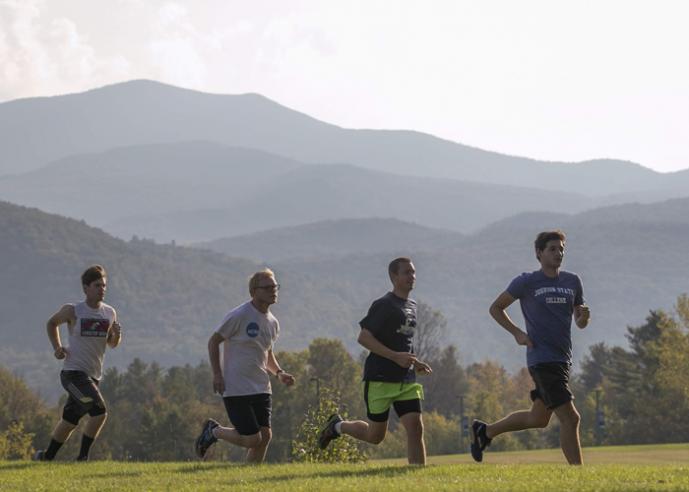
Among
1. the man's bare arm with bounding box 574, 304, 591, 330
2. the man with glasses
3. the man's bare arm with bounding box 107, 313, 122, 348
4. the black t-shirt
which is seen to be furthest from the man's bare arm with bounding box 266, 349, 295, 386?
the man's bare arm with bounding box 574, 304, 591, 330

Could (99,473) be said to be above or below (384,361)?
below

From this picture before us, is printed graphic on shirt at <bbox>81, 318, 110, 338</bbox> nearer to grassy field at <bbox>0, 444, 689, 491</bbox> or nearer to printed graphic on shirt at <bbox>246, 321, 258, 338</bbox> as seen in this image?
grassy field at <bbox>0, 444, 689, 491</bbox>

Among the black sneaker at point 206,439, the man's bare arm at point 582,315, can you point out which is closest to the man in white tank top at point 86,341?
the black sneaker at point 206,439

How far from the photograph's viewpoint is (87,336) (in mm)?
14516

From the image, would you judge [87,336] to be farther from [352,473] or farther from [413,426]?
[413,426]

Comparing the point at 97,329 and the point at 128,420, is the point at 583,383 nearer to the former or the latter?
the point at 128,420

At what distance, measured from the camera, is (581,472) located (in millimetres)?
11281

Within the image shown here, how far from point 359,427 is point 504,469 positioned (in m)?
1.61

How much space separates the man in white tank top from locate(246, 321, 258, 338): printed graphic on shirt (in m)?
2.03

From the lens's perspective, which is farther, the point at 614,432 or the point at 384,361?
the point at 614,432

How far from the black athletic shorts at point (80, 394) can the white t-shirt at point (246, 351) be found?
204 cm

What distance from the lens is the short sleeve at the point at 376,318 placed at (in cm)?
1223

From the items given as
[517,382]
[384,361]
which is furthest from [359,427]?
[517,382]

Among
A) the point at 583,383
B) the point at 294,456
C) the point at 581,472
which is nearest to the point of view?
the point at 581,472
